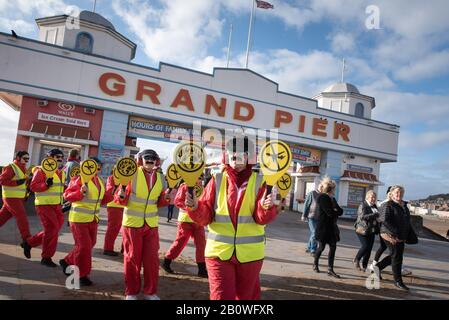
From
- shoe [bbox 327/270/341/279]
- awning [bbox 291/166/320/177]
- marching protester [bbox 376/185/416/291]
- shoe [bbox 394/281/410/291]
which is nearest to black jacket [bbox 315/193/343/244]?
shoe [bbox 327/270/341/279]

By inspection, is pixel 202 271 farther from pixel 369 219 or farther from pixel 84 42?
pixel 84 42

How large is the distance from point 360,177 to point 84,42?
2108 centimetres

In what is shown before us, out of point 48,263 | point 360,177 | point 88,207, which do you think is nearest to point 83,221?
point 88,207

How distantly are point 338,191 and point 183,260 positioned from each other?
19.7 meters

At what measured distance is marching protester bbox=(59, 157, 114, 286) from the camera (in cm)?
479

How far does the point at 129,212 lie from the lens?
4.46 m

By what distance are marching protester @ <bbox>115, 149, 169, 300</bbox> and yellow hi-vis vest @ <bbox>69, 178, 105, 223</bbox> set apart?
0.82 m

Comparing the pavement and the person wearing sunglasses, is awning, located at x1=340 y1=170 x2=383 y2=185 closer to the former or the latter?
the pavement

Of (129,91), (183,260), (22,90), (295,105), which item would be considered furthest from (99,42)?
(183,260)

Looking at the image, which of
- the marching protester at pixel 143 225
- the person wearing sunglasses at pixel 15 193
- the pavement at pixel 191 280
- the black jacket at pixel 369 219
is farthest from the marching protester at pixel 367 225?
the person wearing sunglasses at pixel 15 193

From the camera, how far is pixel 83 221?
16.2ft

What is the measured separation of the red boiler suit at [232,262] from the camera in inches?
120

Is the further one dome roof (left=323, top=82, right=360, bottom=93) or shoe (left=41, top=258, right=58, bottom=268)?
dome roof (left=323, top=82, right=360, bottom=93)

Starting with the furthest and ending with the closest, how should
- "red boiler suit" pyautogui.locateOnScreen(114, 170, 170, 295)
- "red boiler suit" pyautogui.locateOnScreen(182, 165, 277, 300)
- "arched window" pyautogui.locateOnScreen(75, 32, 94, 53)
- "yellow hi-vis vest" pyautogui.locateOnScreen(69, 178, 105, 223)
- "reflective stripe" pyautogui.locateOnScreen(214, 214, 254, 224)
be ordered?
"arched window" pyautogui.locateOnScreen(75, 32, 94, 53) < "yellow hi-vis vest" pyautogui.locateOnScreen(69, 178, 105, 223) < "red boiler suit" pyautogui.locateOnScreen(114, 170, 170, 295) < "reflective stripe" pyautogui.locateOnScreen(214, 214, 254, 224) < "red boiler suit" pyautogui.locateOnScreen(182, 165, 277, 300)
